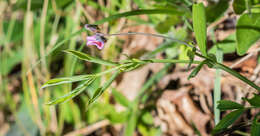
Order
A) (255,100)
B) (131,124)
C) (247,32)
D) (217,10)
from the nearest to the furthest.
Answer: (255,100) < (247,32) < (217,10) < (131,124)

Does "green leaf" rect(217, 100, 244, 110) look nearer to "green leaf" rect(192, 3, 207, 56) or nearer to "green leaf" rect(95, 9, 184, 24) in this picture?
"green leaf" rect(192, 3, 207, 56)

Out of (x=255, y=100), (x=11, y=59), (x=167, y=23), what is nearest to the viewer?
(x=255, y=100)

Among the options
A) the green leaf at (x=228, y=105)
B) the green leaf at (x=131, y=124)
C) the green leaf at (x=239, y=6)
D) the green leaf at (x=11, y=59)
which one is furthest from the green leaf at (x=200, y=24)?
the green leaf at (x=11, y=59)

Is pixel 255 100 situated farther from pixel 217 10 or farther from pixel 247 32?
pixel 217 10

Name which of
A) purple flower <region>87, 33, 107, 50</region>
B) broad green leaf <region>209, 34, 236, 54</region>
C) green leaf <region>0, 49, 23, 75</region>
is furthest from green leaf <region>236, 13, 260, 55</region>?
green leaf <region>0, 49, 23, 75</region>

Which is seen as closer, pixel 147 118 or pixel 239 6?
pixel 239 6

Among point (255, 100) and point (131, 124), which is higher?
point (255, 100)

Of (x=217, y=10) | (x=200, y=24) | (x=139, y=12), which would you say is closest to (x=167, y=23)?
(x=217, y=10)
